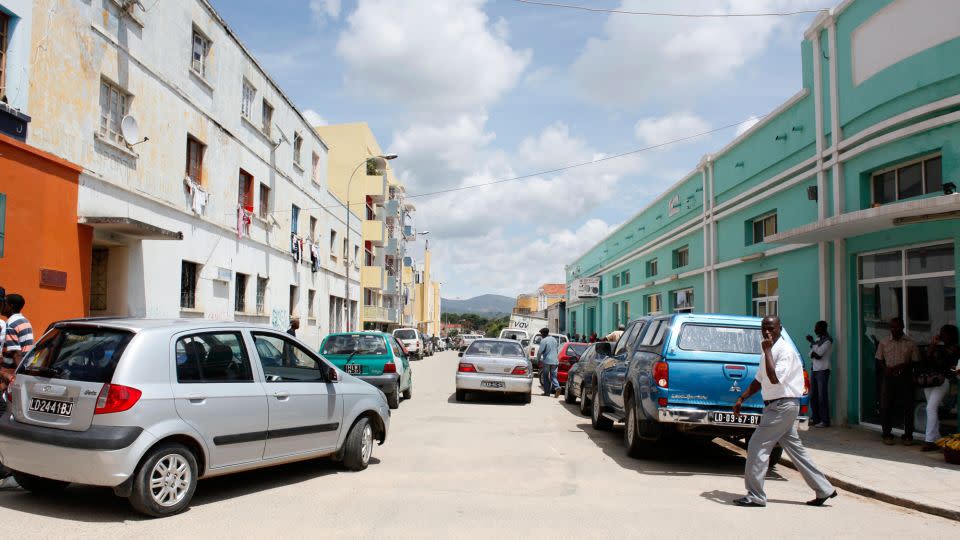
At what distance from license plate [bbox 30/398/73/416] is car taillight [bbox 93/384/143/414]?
30 cm

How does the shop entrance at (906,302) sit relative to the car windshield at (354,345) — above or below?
above

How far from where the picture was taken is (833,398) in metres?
12.5

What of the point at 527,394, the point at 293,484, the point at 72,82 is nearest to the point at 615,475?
the point at 293,484

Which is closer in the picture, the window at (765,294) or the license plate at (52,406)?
the license plate at (52,406)

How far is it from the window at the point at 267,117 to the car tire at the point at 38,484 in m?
17.1

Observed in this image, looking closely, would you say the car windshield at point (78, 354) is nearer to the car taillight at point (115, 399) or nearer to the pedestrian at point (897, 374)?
the car taillight at point (115, 399)

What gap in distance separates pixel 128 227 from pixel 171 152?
360 cm

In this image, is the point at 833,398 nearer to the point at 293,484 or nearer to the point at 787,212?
the point at 787,212

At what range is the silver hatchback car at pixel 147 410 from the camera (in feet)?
17.7

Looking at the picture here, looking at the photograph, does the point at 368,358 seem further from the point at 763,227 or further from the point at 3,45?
the point at 763,227

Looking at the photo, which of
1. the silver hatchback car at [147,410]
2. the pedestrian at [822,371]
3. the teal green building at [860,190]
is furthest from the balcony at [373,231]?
the silver hatchback car at [147,410]

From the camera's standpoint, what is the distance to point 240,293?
20328 mm

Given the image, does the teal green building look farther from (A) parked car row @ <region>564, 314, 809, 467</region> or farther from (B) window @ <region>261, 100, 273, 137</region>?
(B) window @ <region>261, 100, 273, 137</region>

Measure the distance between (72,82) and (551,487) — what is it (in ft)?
33.4
